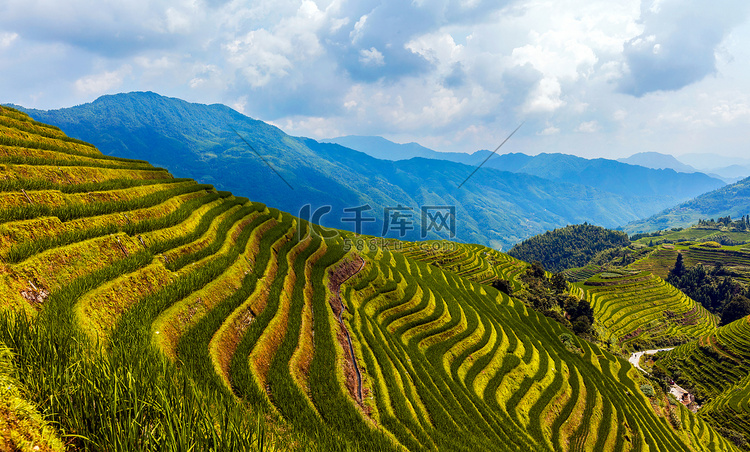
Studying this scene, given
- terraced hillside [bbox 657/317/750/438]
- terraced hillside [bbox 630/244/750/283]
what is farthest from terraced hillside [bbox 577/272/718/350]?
terraced hillside [bbox 630/244/750/283]

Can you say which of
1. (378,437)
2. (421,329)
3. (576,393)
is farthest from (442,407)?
(576,393)

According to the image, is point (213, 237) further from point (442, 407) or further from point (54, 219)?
point (442, 407)

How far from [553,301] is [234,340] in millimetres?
64384

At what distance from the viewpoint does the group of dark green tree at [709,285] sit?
4070 inches

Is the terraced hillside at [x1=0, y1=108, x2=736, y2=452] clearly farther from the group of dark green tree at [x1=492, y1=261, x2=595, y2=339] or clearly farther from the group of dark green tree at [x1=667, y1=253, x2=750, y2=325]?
the group of dark green tree at [x1=667, y1=253, x2=750, y2=325]

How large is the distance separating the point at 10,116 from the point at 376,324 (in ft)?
101

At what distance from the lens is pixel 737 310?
8081 cm

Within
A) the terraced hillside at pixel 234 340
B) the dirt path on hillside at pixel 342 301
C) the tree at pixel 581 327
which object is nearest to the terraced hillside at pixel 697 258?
the tree at pixel 581 327

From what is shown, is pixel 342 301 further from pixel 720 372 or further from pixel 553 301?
pixel 720 372

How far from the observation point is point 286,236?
26.6m

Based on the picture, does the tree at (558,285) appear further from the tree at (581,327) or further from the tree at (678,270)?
the tree at (678,270)

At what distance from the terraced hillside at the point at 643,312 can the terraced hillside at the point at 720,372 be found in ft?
31.7

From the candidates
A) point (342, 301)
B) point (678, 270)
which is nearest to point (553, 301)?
point (342, 301)

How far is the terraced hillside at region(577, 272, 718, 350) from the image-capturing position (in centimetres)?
7150
